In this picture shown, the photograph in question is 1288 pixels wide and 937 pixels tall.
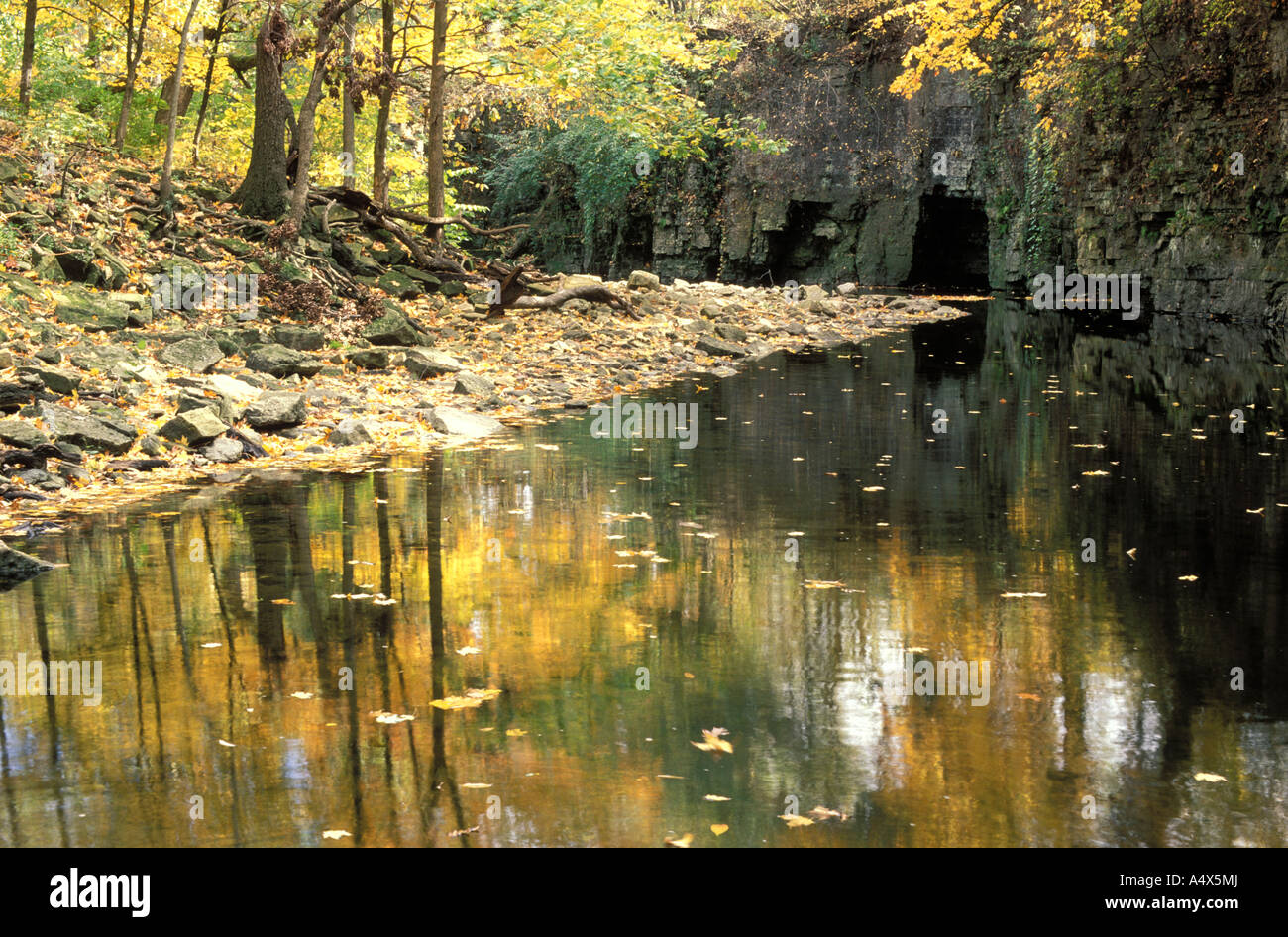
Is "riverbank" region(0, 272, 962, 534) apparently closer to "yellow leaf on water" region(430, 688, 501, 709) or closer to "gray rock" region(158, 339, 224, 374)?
"gray rock" region(158, 339, 224, 374)

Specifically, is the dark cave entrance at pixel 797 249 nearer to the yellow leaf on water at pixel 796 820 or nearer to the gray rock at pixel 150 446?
the gray rock at pixel 150 446

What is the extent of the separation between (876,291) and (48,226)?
27049 mm

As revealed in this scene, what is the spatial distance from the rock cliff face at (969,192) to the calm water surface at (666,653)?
58.6ft

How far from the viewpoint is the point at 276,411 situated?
11.3m

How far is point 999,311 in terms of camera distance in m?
30.9

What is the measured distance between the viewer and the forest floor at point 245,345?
33.2 ft

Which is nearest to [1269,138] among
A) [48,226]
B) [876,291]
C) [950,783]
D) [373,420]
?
[876,291]

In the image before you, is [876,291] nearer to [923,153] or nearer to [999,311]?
[923,153]

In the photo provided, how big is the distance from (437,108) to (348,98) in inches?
93.0

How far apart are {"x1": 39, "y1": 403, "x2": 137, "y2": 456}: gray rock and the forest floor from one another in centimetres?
2

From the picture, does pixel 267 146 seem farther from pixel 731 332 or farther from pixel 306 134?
pixel 731 332

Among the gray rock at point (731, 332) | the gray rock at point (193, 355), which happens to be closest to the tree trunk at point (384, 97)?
the gray rock at point (731, 332)

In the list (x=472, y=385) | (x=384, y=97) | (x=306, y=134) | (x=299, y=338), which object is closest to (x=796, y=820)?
(x=472, y=385)
